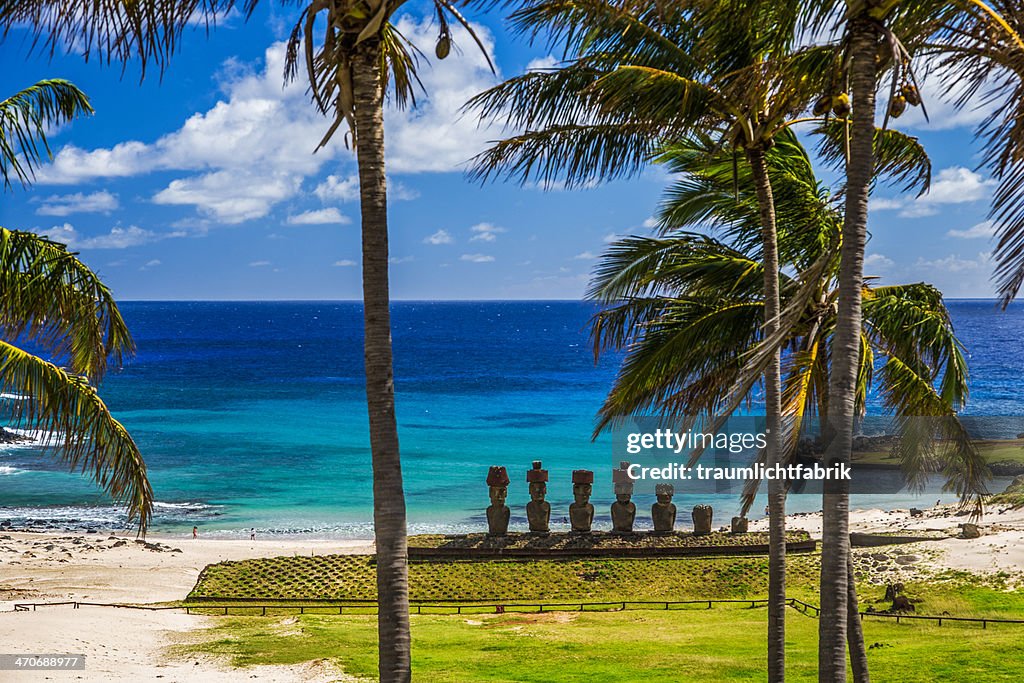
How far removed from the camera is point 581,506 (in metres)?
28.0

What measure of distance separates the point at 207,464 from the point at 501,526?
39.1 m

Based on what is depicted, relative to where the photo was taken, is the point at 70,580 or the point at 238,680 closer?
the point at 238,680

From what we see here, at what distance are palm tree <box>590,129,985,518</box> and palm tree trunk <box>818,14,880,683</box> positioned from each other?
429 centimetres

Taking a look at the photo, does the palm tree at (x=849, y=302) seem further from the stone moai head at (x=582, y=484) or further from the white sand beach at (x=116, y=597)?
the stone moai head at (x=582, y=484)

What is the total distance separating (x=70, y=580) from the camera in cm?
2602

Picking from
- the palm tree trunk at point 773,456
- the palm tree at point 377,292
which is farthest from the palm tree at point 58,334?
the palm tree trunk at point 773,456

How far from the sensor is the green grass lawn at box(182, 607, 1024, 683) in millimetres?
15375

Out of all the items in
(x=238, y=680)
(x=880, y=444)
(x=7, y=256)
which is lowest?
(x=238, y=680)

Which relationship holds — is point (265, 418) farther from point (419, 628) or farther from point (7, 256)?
point (7, 256)

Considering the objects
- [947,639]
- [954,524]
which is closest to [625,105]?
[947,639]

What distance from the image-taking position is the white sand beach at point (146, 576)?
16578 millimetres

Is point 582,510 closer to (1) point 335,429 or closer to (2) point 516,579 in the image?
(2) point 516,579

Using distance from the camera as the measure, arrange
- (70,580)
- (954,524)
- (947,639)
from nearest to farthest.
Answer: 1. (947,639)
2. (70,580)
3. (954,524)

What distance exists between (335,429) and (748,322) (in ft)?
229
